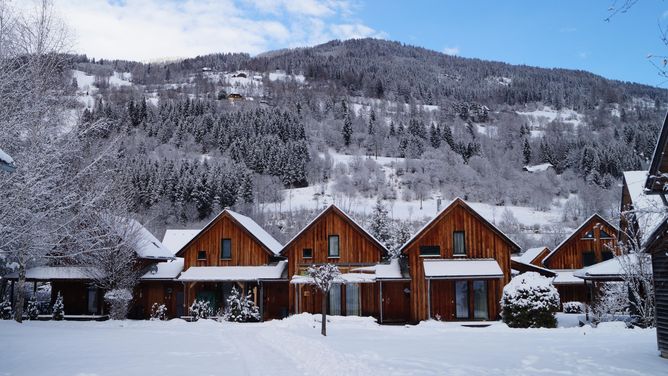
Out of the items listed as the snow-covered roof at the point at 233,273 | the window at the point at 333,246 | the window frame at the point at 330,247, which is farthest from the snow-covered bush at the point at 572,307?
the snow-covered roof at the point at 233,273

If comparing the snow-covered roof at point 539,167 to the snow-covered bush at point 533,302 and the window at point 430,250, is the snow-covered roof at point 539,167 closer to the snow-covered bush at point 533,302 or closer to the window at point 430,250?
the window at point 430,250

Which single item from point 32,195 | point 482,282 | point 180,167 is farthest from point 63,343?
point 180,167

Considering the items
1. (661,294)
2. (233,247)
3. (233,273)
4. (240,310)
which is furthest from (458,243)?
(661,294)

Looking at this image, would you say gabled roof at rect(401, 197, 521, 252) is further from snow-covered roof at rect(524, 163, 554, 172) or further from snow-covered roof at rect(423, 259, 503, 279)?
snow-covered roof at rect(524, 163, 554, 172)

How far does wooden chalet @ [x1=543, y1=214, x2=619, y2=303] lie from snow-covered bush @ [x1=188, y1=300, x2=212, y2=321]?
77.9 feet

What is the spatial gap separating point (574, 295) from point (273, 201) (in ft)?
233

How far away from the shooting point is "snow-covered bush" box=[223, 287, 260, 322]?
3038 cm

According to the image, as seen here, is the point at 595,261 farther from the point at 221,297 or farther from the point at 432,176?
the point at 432,176

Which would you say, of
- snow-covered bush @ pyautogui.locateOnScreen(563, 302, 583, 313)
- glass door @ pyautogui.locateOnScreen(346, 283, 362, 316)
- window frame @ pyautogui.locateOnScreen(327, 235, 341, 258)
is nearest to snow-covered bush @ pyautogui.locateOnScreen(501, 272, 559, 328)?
glass door @ pyautogui.locateOnScreen(346, 283, 362, 316)

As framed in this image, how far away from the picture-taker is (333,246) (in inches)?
1277

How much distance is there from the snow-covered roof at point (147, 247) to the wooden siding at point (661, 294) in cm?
2622

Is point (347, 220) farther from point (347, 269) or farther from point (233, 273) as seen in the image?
point (233, 273)

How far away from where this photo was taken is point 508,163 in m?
156

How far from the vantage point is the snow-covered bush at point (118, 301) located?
28.5m
